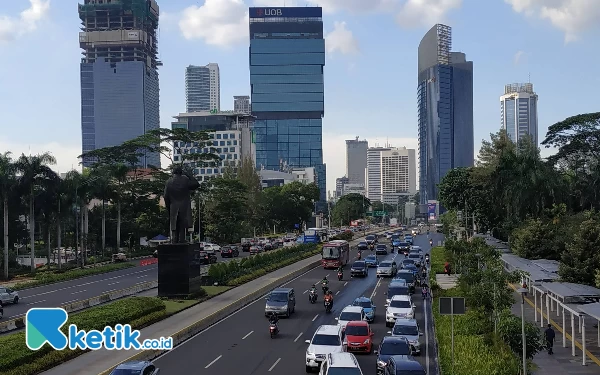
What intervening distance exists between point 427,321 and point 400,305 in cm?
219

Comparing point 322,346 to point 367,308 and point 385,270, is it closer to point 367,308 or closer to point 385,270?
point 367,308

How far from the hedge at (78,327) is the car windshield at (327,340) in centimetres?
934

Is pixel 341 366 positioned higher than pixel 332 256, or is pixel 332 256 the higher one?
pixel 341 366

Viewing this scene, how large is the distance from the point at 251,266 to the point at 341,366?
3743cm

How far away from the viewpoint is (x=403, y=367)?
18.8 m

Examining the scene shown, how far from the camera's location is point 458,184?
85.9 m

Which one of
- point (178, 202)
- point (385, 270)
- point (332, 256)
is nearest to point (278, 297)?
point (178, 202)

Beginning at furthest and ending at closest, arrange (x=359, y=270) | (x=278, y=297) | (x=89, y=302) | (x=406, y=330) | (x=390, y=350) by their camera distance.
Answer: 1. (x=359, y=270)
2. (x=89, y=302)
3. (x=278, y=297)
4. (x=406, y=330)
5. (x=390, y=350)

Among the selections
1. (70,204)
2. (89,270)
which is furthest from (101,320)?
(70,204)

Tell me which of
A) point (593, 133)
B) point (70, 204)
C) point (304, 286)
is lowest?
point (304, 286)

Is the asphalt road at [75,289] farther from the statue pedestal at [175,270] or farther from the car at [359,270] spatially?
the car at [359,270]

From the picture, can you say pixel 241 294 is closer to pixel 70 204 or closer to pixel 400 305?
pixel 400 305

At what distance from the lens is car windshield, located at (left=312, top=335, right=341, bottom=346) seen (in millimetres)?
23062

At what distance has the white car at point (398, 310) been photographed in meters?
31.3
